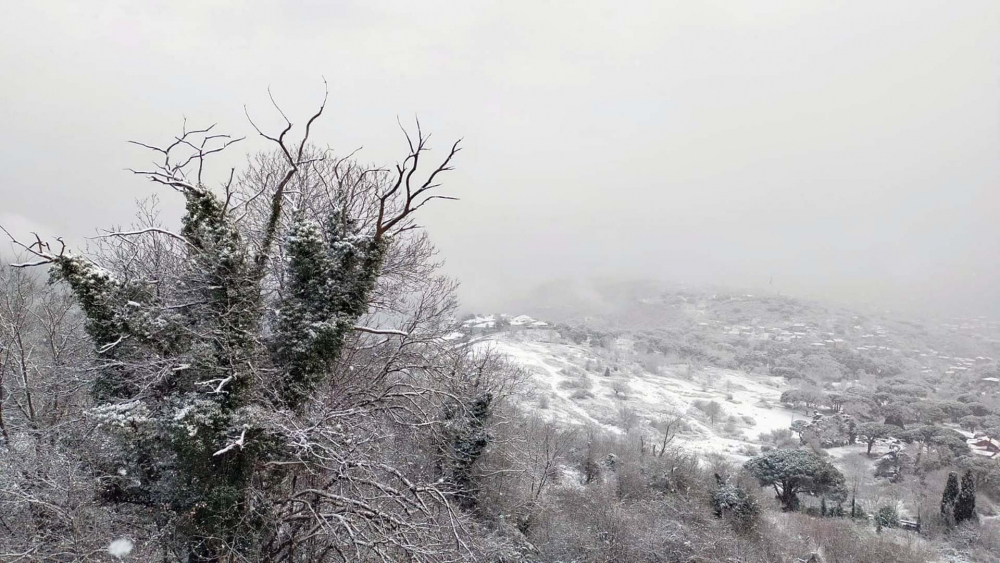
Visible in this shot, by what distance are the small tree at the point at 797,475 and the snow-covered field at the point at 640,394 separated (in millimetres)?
13544

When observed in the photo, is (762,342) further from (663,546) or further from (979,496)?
(663,546)

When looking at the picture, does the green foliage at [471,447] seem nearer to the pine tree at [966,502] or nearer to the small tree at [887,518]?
the small tree at [887,518]

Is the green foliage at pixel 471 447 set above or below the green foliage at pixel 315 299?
below

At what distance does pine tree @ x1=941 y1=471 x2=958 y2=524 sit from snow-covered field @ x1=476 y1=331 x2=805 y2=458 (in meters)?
19.2

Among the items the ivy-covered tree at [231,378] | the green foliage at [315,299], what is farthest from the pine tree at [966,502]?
the green foliage at [315,299]

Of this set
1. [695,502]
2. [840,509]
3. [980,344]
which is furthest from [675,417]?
[980,344]

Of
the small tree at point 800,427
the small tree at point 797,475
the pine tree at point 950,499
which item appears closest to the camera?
the pine tree at point 950,499

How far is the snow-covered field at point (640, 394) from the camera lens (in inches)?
2100

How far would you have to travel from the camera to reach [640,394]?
6875 centimetres

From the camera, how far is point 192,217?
28.0 feet

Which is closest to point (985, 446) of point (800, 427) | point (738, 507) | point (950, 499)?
point (800, 427)

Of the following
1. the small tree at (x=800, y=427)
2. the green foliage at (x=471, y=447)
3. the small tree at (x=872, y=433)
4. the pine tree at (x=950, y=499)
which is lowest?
the small tree at (x=800, y=427)

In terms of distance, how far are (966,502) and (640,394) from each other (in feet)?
139

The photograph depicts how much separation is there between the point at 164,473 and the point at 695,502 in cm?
2418
